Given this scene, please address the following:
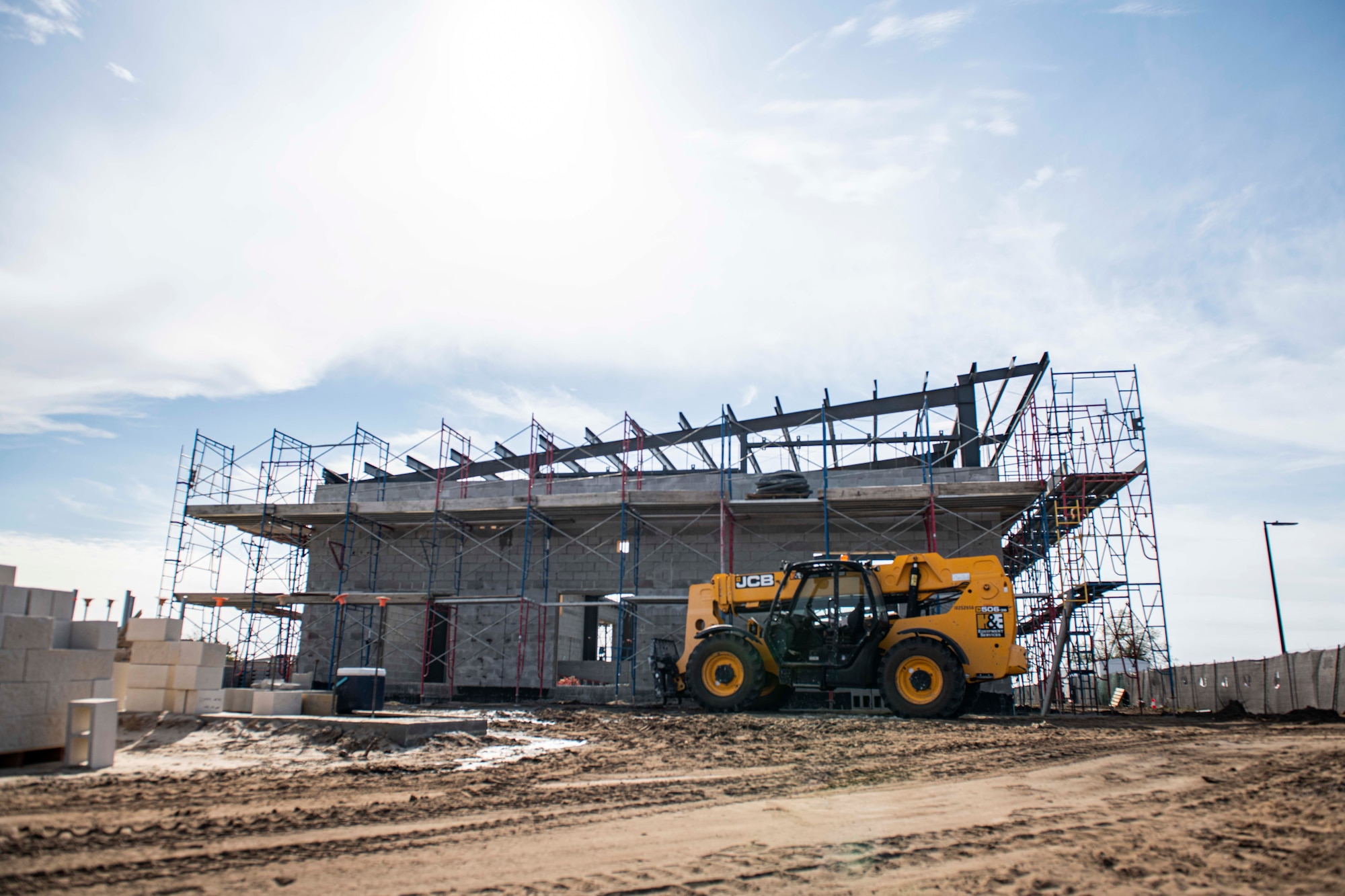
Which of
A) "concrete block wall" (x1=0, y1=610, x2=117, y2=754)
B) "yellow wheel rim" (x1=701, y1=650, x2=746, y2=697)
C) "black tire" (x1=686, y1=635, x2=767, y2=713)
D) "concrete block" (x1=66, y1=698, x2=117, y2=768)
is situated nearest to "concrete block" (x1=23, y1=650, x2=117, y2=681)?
"concrete block wall" (x1=0, y1=610, x2=117, y2=754)

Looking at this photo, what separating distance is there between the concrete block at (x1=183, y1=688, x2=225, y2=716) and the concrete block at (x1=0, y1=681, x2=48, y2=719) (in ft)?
9.54

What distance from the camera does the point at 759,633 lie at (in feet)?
42.7

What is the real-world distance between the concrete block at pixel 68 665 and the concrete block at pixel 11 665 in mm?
37

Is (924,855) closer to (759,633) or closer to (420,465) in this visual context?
(759,633)

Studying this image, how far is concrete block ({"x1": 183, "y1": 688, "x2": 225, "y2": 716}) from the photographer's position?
9.16m

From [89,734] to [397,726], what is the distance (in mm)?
2565

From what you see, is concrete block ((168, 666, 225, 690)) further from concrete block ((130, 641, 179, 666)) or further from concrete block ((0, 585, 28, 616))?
concrete block ((0, 585, 28, 616))

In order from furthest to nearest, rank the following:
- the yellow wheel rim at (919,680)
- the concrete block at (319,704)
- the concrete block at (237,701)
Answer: the yellow wheel rim at (919,680)
the concrete block at (319,704)
the concrete block at (237,701)

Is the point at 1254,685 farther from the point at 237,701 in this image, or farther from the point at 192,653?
the point at 192,653

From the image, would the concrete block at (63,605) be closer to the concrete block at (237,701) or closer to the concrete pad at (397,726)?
the concrete pad at (397,726)

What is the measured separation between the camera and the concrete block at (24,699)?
237 inches

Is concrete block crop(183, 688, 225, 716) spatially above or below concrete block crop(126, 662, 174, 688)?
below

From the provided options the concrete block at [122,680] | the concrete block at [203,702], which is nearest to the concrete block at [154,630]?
the concrete block at [122,680]

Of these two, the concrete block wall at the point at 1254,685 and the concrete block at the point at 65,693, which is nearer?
the concrete block at the point at 65,693
